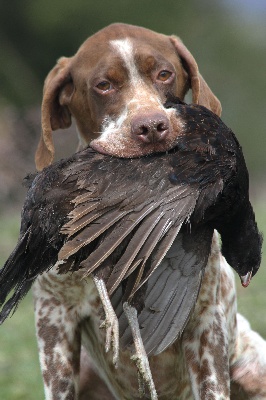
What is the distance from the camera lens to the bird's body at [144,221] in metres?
4.66

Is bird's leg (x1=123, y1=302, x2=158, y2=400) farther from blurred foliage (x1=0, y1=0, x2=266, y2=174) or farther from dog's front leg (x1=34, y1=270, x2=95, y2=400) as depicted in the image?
blurred foliage (x1=0, y1=0, x2=266, y2=174)

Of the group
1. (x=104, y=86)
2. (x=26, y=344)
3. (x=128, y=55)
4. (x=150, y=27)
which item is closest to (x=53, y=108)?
(x=104, y=86)

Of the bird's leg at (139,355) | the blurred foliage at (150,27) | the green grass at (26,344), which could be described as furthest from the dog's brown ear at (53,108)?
the blurred foliage at (150,27)

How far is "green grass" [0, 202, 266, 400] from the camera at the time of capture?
278 inches

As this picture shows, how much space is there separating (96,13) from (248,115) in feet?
14.7

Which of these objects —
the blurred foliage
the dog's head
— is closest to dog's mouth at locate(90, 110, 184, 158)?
the dog's head

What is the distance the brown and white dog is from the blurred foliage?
1645cm

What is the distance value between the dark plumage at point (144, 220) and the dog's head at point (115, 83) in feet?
1.70

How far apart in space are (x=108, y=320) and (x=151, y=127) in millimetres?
965

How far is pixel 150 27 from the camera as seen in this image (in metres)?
25.1

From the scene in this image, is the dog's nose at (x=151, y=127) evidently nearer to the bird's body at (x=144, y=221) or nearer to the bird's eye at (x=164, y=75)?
the bird's body at (x=144, y=221)

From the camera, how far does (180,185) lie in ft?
15.8

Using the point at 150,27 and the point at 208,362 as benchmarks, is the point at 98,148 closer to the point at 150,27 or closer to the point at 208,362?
the point at 208,362

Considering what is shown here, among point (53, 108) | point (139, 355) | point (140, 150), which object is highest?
point (53, 108)
